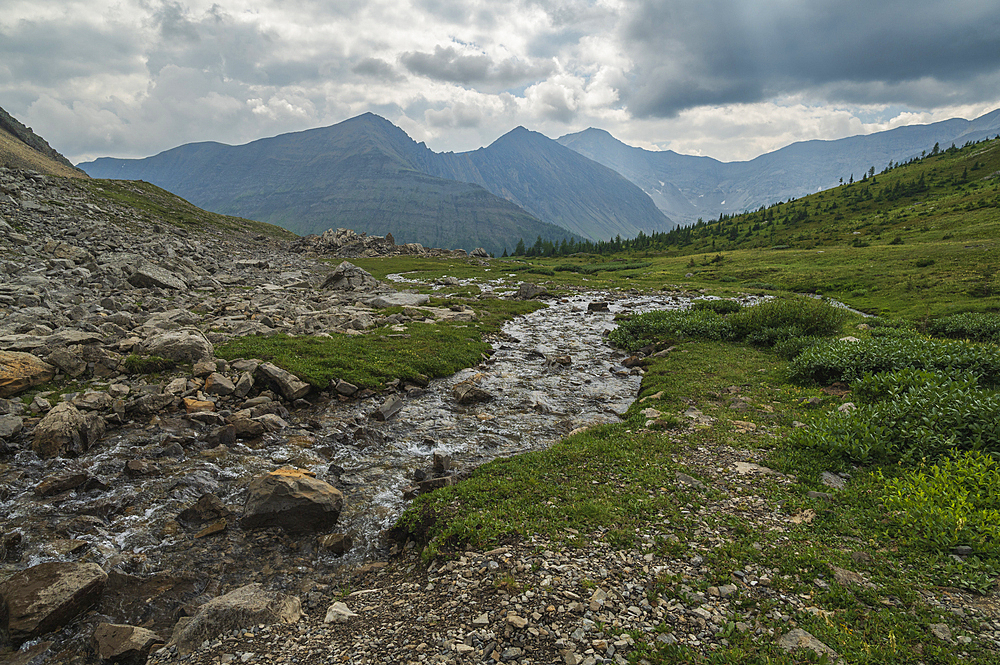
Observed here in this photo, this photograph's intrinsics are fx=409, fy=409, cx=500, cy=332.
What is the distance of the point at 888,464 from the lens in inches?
416

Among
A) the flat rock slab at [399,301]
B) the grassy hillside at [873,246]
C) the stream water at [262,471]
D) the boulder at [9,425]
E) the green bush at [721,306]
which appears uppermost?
the grassy hillside at [873,246]

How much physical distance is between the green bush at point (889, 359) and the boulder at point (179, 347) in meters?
27.2

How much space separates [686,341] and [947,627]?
2415 centimetres

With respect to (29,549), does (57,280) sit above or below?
above

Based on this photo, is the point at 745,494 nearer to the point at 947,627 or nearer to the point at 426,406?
the point at 947,627

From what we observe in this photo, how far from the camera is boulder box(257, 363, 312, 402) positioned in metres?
17.7

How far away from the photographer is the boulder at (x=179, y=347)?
710 inches

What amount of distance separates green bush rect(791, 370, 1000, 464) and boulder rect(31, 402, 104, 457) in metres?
21.4

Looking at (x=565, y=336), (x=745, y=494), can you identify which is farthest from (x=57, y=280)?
(x=745, y=494)

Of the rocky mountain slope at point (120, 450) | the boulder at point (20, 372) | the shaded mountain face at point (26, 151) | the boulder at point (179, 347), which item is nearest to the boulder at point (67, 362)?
the rocky mountain slope at point (120, 450)

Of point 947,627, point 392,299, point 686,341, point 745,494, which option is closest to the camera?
point 947,627

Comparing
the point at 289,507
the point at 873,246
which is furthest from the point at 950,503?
the point at 873,246

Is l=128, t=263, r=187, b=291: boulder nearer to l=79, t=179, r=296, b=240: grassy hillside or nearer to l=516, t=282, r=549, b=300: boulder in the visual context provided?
l=516, t=282, r=549, b=300: boulder

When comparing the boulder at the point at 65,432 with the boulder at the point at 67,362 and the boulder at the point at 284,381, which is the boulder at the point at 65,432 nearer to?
the boulder at the point at 67,362
